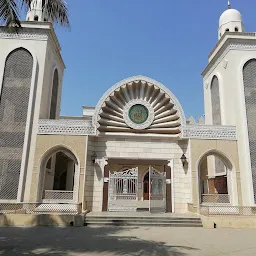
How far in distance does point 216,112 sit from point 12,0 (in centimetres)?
1052

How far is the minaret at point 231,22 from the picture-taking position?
1331cm

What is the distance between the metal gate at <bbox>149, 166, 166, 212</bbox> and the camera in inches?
412

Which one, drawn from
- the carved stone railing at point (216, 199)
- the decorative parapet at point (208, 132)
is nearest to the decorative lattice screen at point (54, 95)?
the decorative parapet at point (208, 132)

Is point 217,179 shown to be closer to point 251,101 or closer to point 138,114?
point 251,101

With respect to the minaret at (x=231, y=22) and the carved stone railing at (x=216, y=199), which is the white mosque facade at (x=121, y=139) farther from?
the minaret at (x=231, y=22)

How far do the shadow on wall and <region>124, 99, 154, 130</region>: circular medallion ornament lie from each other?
5231 millimetres

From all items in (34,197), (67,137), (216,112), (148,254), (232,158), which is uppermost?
(216,112)

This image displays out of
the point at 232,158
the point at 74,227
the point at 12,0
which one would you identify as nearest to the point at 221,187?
the point at 232,158

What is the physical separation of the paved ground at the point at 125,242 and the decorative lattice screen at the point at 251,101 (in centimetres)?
394

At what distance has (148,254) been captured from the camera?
485 centimetres

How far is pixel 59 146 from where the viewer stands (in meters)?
10.4

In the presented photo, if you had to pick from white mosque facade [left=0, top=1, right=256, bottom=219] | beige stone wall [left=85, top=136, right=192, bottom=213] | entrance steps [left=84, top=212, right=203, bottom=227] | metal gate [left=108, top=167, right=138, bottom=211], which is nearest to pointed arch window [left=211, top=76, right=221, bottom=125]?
white mosque facade [left=0, top=1, right=256, bottom=219]

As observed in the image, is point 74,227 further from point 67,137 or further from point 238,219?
point 238,219

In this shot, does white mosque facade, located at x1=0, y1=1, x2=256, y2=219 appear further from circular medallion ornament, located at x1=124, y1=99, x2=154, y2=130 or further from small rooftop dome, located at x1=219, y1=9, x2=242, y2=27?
small rooftop dome, located at x1=219, y1=9, x2=242, y2=27
